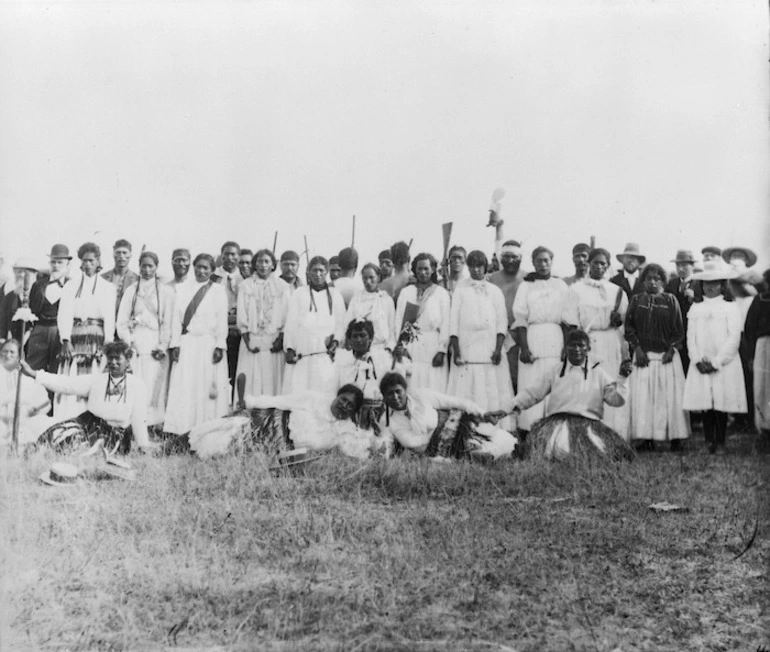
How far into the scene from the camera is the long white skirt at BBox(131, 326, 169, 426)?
7.07 meters

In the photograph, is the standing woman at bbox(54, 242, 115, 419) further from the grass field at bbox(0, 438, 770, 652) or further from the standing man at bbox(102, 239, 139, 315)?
the grass field at bbox(0, 438, 770, 652)

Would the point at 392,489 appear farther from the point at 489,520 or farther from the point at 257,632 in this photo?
the point at 257,632

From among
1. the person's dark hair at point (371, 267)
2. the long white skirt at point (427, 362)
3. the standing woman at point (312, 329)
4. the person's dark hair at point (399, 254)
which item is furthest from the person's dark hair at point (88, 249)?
the long white skirt at point (427, 362)

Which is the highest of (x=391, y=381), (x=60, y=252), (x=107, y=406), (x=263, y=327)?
(x=60, y=252)

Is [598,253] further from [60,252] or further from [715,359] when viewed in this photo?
[60,252]

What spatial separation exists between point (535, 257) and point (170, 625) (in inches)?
188

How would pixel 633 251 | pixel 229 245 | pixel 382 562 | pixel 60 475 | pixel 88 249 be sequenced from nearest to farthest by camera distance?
pixel 382 562, pixel 60 475, pixel 88 249, pixel 229 245, pixel 633 251

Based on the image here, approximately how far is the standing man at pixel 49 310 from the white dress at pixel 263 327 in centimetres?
150

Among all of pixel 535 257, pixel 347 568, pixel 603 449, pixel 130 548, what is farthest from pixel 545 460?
pixel 130 548

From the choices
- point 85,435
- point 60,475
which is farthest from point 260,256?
point 60,475

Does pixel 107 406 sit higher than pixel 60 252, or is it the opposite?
pixel 60 252

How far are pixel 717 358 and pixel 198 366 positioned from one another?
445cm

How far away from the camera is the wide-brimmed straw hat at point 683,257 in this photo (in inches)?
302

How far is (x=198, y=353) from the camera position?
7.29 meters
